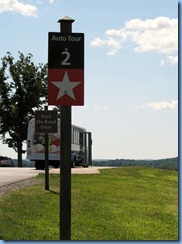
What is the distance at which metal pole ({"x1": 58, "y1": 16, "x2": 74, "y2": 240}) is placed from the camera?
766cm

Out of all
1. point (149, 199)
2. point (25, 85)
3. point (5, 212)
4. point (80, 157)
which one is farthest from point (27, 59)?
point (5, 212)

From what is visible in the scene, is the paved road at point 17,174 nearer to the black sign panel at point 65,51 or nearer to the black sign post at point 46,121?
the black sign post at point 46,121

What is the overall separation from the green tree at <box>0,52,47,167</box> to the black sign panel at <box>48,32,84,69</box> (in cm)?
5193

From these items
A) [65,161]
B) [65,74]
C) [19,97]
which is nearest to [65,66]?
[65,74]

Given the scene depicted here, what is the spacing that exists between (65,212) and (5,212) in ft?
16.6

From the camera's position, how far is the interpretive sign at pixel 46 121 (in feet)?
59.9

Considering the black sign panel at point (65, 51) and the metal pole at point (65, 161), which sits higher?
the black sign panel at point (65, 51)

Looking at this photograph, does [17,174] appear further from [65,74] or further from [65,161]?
[65,74]

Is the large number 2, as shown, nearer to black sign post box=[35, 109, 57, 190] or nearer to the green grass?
the green grass

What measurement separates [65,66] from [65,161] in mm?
1272

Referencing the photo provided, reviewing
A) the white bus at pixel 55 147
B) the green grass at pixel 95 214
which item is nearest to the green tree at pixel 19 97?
the white bus at pixel 55 147

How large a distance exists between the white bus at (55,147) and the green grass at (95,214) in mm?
17228

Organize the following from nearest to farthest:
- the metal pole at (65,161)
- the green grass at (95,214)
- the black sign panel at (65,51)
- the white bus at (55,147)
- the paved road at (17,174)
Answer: the black sign panel at (65,51) < the metal pole at (65,161) < the green grass at (95,214) < the paved road at (17,174) < the white bus at (55,147)

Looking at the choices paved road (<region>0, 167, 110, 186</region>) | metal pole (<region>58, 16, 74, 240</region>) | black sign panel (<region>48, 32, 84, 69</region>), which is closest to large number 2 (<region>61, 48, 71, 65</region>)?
A: black sign panel (<region>48, 32, 84, 69</region>)
